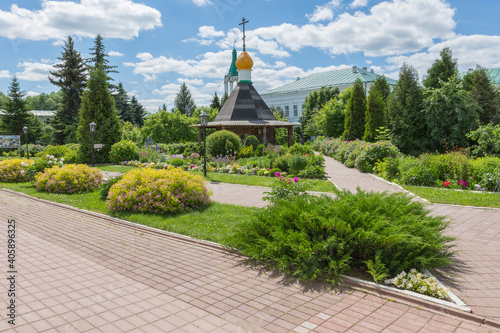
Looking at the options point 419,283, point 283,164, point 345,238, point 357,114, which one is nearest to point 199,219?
point 345,238

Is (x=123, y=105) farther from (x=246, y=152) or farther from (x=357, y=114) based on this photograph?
(x=357, y=114)

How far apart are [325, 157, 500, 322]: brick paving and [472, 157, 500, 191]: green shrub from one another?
9.26ft

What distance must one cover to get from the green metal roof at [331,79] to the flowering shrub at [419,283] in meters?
47.7

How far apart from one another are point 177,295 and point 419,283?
2.79 metres

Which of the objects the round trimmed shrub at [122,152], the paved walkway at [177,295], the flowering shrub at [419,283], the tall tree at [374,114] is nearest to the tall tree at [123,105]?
the round trimmed shrub at [122,152]

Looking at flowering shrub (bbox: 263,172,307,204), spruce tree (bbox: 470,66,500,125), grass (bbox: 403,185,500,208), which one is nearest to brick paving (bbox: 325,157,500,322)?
grass (bbox: 403,185,500,208)

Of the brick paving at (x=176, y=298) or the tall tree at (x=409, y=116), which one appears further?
the tall tree at (x=409, y=116)

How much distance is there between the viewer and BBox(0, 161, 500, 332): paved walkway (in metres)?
3.28

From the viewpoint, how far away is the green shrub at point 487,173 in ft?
33.5

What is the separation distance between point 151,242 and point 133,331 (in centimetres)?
298

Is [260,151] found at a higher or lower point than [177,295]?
higher

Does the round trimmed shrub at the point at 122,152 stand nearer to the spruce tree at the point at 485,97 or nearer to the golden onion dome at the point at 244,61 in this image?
the golden onion dome at the point at 244,61

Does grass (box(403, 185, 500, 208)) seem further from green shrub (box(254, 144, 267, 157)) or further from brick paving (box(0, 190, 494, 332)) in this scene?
green shrub (box(254, 144, 267, 157))

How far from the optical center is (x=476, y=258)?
16.4 ft
